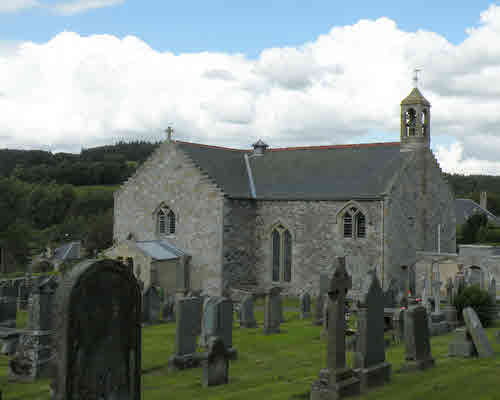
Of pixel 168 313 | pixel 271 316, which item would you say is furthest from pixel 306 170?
pixel 271 316

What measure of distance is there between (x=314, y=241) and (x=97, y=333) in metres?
26.0

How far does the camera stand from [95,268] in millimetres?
6805

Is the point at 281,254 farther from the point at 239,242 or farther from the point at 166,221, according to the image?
the point at 166,221

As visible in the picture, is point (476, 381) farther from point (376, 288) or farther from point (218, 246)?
point (218, 246)

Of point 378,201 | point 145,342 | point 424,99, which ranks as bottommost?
point 145,342

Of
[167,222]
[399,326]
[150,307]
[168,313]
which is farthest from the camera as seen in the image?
[167,222]

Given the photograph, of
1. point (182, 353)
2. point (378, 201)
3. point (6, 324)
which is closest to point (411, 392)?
point (182, 353)

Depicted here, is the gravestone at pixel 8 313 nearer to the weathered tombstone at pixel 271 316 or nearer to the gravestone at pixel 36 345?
the gravestone at pixel 36 345

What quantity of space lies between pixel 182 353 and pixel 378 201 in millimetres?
18413

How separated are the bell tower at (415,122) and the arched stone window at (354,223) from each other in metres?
4.96

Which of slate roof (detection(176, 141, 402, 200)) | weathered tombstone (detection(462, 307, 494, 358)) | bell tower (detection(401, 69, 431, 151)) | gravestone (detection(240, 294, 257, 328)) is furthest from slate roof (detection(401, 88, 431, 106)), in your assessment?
weathered tombstone (detection(462, 307, 494, 358))

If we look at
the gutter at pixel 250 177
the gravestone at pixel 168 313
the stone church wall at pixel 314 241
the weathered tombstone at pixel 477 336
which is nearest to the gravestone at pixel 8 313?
the gravestone at pixel 168 313

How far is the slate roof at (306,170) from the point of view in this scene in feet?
104

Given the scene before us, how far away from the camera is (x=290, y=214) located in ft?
109
